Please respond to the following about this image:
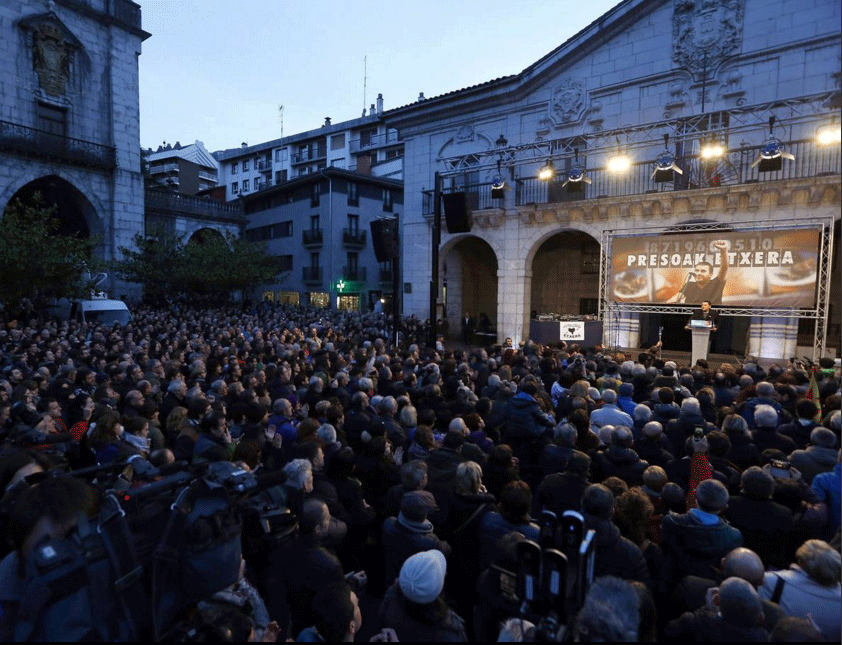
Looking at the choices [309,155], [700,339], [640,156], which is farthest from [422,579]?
[309,155]

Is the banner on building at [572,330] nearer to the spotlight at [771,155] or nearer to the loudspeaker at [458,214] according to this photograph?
the loudspeaker at [458,214]

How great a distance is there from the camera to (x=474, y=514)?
3.68 meters

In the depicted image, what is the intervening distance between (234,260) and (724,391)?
2560 cm

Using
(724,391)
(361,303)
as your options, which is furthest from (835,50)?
(361,303)

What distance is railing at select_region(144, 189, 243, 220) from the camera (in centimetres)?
3075

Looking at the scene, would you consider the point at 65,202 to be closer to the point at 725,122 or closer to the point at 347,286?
the point at 347,286

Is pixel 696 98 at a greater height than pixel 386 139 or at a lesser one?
lesser

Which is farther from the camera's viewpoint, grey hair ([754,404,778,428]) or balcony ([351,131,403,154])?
balcony ([351,131,403,154])

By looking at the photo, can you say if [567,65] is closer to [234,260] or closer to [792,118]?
[792,118]

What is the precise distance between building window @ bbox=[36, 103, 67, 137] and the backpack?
2897 cm

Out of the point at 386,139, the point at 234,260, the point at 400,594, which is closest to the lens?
the point at 400,594

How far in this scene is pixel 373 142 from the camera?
4444cm

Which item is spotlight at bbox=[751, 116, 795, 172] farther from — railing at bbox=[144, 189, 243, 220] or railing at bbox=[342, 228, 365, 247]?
railing at bbox=[144, 189, 243, 220]

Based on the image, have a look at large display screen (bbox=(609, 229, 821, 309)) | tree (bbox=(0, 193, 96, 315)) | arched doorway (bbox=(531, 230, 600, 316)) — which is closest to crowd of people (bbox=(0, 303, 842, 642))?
large display screen (bbox=(609, 229, 821, 309))
